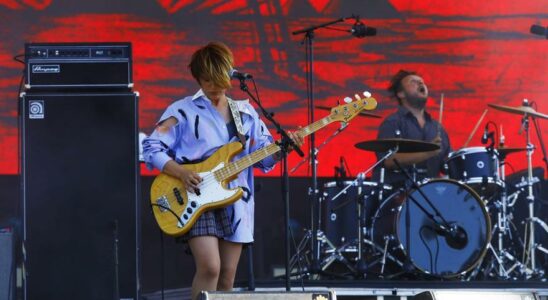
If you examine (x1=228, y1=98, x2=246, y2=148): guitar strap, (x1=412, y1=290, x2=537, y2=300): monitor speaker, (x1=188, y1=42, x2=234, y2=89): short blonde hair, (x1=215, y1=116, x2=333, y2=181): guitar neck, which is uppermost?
(x1=188, y1=42, x2=234, y2=89): short blonde hair

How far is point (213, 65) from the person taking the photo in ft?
19.1

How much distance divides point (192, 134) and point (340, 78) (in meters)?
3.32

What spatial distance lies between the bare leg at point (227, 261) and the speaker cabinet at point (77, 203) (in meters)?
0.60

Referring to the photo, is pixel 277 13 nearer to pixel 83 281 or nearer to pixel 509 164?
pixel 509 164

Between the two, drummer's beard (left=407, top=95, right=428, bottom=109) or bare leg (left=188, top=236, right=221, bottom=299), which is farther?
drummer's beard (left=407, top=95, right=428, bottom=109)

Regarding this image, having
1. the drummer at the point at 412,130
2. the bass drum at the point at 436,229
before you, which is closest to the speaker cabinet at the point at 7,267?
the bass drum at the point at 436,229

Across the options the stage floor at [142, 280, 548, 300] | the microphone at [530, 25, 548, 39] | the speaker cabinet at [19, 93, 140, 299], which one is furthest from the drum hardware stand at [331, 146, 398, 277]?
the speaker cabinet at [19, 93, 140, 299]

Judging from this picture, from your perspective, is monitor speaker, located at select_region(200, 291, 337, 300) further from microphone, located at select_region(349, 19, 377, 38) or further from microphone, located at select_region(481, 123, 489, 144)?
microphone, located at select_region(481, 123, 489, 144)

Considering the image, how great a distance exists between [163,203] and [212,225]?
1.00ft

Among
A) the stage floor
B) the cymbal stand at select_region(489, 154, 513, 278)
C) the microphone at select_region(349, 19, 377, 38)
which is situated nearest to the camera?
the stage floor

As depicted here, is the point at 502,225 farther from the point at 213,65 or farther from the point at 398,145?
the point at 213,65

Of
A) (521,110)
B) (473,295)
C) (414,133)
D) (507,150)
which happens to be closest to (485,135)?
(507,150)

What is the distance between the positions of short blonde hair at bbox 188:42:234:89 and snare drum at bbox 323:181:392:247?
292cm

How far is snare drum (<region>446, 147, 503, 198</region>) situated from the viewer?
28.7ft
